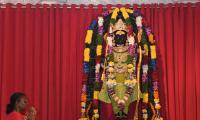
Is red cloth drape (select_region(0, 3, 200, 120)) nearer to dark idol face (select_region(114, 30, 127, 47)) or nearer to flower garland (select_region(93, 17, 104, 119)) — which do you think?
flower garland (select_region(93, 17, 104, 119))

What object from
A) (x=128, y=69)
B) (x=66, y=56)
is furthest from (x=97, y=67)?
(x=66, y=56)

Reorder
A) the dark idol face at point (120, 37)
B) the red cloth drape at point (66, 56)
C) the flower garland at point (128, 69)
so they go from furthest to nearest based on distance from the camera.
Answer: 1. the red cloth drape at point (66, 56)
2. the dark idol face at point (120, 37)
3. the flower garland at point (128, 69)

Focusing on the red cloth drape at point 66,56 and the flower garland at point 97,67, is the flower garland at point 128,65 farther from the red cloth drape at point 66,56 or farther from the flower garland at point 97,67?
the red cloth drape at point 66,56

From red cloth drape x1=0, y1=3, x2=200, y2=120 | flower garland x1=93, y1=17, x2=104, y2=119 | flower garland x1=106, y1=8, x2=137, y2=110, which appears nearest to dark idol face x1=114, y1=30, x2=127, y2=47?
flower garland x1=106, y1=8, x2=137, y2=110

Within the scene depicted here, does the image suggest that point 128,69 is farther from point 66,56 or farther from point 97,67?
point 66,56

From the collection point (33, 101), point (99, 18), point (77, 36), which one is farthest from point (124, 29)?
point (33, 101)

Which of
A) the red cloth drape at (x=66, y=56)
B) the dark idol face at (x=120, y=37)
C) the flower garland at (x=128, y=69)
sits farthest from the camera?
the red cloth drape at (x=66, y=56)

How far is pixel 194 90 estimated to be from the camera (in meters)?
5.08

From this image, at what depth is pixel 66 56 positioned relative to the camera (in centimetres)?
514

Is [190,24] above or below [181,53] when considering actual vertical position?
above

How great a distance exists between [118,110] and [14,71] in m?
1.56

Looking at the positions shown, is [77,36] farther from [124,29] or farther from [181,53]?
[181,53]

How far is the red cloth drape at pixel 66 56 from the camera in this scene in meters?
5.07

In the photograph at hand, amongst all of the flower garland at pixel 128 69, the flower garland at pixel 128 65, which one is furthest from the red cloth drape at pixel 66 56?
the flower garland at pixel 128 69
